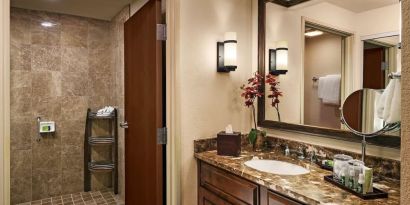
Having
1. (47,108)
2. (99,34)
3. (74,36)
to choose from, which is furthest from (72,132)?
(99,34)

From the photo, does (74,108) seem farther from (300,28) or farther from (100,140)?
(300,28)

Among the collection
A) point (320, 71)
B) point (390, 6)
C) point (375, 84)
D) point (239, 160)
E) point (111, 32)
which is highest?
Answer: point (111, 32)

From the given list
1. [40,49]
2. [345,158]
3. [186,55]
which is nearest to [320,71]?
[345,158]

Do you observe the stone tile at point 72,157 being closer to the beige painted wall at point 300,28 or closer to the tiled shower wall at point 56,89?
the tiled shower wall at point 56,89

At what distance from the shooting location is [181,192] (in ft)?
5.98

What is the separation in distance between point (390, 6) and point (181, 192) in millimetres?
1656

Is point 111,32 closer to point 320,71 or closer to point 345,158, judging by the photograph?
point 320,71

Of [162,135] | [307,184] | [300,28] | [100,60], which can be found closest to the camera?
[307,184]

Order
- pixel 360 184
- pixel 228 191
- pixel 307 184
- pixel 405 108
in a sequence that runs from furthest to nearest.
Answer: pixel 228 191 < pixel 307 184 < pixel 360 184 < pixel 405 108

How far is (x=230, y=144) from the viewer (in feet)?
5.63

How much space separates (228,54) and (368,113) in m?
0.94

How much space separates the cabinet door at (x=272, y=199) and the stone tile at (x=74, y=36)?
115 inches

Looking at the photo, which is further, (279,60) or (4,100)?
(279,60)

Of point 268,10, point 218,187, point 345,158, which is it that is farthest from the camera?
point 268,10
